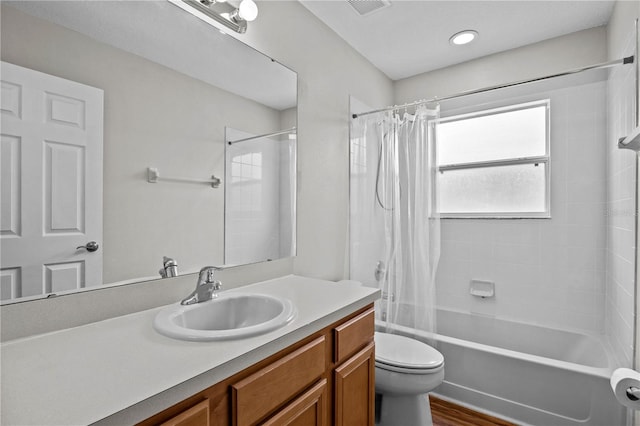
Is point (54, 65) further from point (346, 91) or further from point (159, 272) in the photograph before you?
point (346, 91)

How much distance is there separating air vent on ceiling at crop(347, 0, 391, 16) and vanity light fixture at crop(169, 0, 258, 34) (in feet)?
2.46

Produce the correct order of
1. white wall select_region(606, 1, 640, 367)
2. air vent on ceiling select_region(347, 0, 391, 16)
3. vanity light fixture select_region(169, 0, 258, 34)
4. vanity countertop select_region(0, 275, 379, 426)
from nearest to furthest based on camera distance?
vanity countertop select_region(0, 275, 379, 426) → vanity light fixture select_region(169, 0, 258, 34) → white wall select_region(606, 1, 640, 367) → air vent on ceiling select_region(347, 0, 391, 16)

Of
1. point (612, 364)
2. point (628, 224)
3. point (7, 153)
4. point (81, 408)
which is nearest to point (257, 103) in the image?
point (7, 153)

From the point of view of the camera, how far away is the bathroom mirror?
0.91m

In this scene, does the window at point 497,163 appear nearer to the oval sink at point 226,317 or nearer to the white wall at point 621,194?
the white wall at point 621,194

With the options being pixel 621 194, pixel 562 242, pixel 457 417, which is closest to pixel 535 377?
pixel 457 417

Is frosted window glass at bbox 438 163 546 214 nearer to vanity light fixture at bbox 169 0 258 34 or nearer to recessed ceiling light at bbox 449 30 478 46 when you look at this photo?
recessed ceiling light at bbox 449 30 478 46

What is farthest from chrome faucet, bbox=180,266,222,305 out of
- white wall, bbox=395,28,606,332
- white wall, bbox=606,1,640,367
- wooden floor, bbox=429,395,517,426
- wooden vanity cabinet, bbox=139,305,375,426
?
white wall, bbox=395,28,606,332

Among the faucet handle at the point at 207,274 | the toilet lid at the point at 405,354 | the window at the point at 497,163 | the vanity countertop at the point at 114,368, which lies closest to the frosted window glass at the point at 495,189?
the window at the point at 497,163

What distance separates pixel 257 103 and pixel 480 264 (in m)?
2.10

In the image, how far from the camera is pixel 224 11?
141 cm

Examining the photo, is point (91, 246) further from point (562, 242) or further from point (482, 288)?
point (562, 242)

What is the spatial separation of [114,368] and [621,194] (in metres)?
2.44

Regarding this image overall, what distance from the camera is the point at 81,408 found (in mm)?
577
